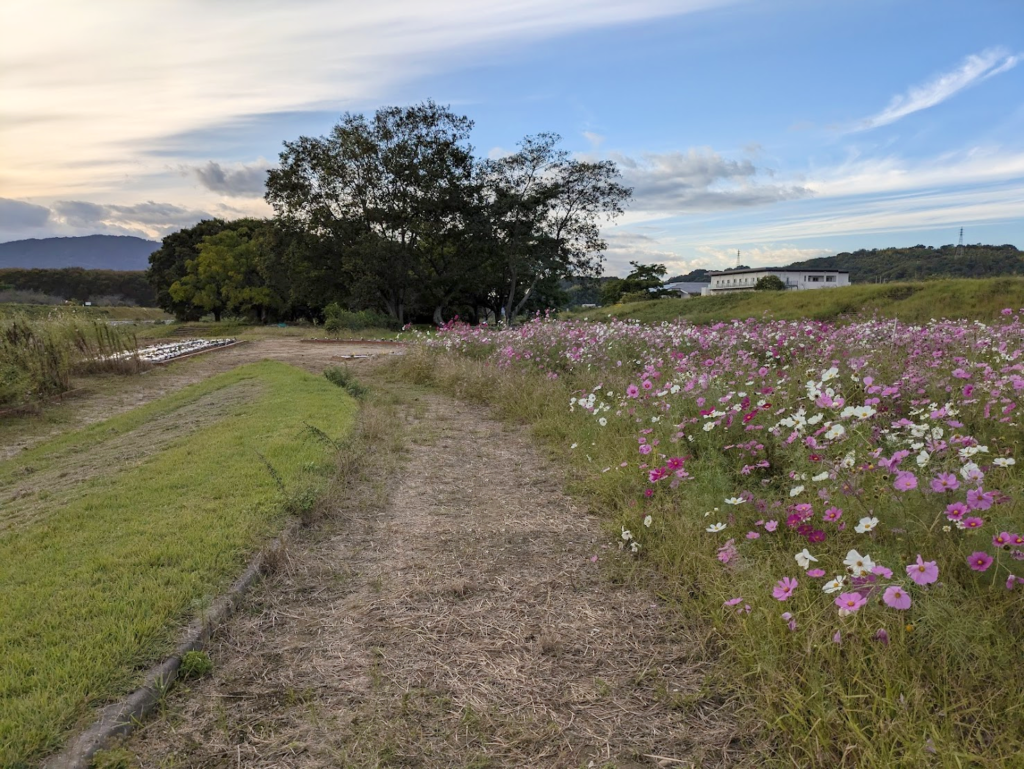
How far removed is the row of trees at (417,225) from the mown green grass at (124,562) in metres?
19.9

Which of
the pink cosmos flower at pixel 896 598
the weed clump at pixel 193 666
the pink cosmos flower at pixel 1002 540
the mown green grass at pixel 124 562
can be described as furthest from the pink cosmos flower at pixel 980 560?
the mown green grass at pixel 124 562

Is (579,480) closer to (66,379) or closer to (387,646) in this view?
(387,646)

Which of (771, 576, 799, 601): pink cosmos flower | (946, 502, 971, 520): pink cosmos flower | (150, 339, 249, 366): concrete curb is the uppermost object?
(946, 502, 971, 520): pink cosmos flower

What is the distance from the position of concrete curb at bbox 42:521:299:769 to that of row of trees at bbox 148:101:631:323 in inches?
871

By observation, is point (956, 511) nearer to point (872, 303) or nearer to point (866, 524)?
point (866, 524)

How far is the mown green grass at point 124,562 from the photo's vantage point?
202cm

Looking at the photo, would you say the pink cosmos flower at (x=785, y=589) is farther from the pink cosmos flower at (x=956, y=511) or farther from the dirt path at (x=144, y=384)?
the dirt path at (x=144, y=384)

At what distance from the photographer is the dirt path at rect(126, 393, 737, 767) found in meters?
1.89

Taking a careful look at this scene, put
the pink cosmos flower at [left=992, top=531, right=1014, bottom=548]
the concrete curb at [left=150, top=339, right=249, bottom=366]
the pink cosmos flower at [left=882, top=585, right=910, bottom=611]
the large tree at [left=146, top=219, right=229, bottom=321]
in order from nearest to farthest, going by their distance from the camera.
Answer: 1. the pink cosmos flower at [left=882, top=585, right=910, bottom=611]
2. the pink cosmos flower at [left=992, top=531, right=1014, bottom=548]
3. the concrete curb at [left=150, top=339, right=249, bottom=366]
4. the large tree at [left=146, top=219, right=229, bottom=321]

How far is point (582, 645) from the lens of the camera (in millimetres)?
2439

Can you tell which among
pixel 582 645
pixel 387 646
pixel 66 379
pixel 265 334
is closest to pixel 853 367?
pixel 582 645

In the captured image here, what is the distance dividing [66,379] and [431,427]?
6.11 m

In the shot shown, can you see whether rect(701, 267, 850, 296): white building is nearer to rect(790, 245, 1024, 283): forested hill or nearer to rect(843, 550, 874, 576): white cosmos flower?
rect(790, 245, 1024, 283): forested hill

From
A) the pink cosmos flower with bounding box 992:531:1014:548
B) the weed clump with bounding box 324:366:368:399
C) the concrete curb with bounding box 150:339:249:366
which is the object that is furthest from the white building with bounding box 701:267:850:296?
the pink cosmos flower with bounding box 992:531:1014:548
